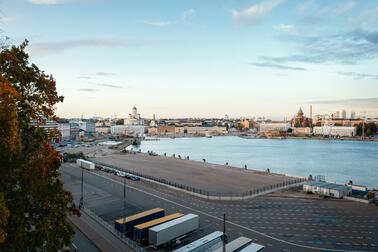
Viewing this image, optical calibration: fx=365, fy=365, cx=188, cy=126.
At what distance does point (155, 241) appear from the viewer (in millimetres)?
12961

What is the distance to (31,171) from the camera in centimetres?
597

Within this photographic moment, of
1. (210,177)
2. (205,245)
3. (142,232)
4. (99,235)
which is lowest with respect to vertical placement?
(210,177)

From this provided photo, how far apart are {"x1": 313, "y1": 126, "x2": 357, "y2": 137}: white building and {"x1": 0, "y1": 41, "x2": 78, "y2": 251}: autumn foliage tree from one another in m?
127

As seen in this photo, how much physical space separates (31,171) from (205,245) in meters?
7.30

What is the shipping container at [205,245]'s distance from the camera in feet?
37.4

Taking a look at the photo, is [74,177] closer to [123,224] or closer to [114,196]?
[114,196]

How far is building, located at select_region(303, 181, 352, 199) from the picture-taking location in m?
21.8

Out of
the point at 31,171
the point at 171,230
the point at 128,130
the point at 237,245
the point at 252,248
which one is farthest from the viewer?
the point at 128,130

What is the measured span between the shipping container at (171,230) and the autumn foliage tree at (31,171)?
6978 mm

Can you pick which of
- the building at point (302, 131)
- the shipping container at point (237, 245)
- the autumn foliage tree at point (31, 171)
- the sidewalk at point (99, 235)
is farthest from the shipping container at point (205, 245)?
the building at point (302, 131)

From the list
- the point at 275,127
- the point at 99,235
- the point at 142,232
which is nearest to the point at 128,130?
the point at 275,127

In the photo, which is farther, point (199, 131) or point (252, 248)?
point (199, 131)

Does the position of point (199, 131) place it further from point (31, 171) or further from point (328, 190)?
point (31, 171)

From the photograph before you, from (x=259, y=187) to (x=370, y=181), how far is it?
1371cm
